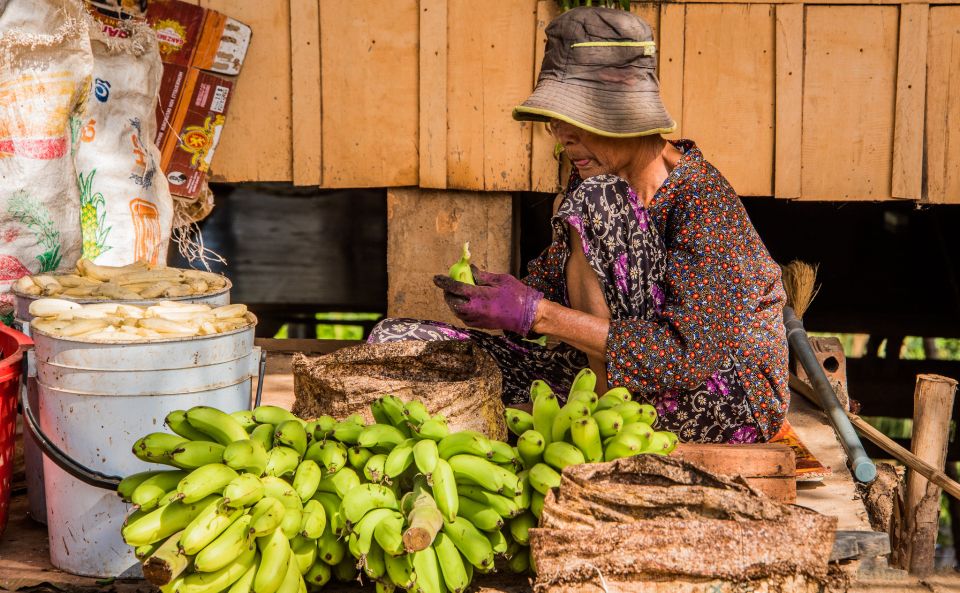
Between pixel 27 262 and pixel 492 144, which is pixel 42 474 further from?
pixel 492 144

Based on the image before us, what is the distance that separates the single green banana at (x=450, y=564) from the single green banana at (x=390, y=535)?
102 millimetres

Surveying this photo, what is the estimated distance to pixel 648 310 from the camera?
2902 mm

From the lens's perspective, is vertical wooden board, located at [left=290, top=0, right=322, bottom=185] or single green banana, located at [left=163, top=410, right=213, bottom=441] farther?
vertical wooden board, located at [left=290, top=0, right=322, bottom=185]

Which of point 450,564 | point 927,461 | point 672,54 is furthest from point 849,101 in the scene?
point 450,564

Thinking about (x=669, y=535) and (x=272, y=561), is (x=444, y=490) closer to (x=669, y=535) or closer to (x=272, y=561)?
(x=272, y=561)

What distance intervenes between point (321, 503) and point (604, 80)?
1.50 m

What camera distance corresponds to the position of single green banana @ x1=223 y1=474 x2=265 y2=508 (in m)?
2.00

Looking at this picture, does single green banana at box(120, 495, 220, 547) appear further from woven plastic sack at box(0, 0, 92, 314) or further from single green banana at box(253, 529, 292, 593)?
woven plastic sack at box(0, 0, 92, 314)

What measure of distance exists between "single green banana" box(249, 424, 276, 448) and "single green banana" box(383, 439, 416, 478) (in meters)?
0.28

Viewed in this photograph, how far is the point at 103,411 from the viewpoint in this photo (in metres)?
2.36

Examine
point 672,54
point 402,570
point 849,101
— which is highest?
point 672,54

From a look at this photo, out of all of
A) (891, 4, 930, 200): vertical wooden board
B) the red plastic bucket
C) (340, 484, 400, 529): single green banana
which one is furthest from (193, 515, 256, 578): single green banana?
(891, 4, 930, 200): vertical wooden board

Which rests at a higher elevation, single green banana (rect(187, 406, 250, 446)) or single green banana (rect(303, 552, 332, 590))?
single green banana (rect(187, 406, 250, 446))

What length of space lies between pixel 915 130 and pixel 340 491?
10.2 feet
